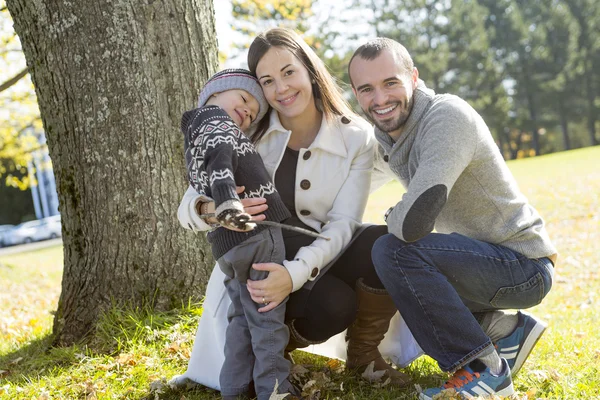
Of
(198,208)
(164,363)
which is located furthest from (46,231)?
(198,208)

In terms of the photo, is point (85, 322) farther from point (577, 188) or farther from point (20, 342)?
point (577, 188)

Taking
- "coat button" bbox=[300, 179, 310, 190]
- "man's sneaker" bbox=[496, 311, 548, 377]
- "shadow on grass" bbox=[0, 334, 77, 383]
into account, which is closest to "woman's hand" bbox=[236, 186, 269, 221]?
"coat button" bbox=[300, 179, 310, 190]

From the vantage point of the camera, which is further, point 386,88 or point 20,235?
point 20,235

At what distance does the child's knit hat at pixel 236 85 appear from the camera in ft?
9.95

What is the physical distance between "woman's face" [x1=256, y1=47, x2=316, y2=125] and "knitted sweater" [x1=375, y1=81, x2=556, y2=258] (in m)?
0.46

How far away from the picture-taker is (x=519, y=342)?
2.96 meters

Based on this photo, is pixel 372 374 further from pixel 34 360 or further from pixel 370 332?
pixel 34 360

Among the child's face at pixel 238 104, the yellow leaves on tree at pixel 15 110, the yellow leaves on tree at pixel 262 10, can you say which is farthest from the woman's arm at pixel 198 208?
the yellow leaves on tree at pixel 15 110

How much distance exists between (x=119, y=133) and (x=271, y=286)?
5.36 feet

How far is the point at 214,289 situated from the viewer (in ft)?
10.4

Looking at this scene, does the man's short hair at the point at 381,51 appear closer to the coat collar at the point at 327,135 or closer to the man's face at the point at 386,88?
the man's face at the point at 386,88

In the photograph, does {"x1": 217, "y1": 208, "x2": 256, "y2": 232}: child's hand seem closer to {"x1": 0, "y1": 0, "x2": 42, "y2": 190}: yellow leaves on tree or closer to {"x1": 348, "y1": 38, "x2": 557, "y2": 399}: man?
{"x1": 348, "y1": 38, "x2": 557, "y2": 399}: man

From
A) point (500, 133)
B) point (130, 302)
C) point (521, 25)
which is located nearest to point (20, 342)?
point (130, 302)

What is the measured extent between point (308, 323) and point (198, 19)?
82.6 inches
